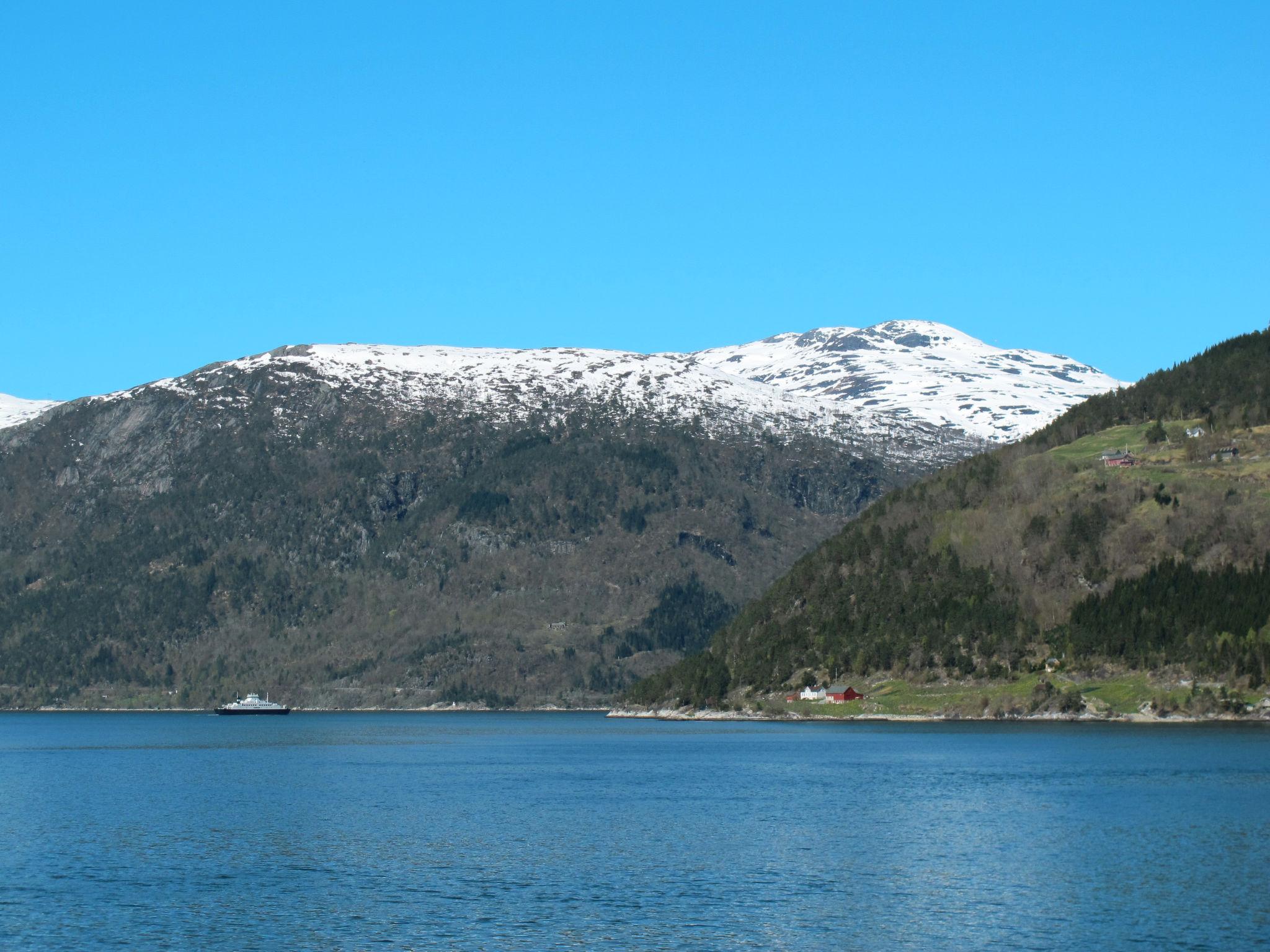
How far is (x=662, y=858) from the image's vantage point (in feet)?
295

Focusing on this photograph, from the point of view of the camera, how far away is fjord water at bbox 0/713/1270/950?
2731 inches

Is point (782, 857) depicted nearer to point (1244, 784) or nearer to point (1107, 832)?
point (1107, 832)

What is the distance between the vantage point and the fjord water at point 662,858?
6938cm

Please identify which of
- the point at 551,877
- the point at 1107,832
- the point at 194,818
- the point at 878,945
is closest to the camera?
the point at 878,945

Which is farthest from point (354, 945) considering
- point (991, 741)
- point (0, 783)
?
point (991, 741)

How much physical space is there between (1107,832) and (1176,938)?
1270 inches

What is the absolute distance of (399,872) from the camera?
8531cm

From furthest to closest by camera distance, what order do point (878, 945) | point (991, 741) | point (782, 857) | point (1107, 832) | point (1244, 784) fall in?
1. point (991, 741)
2. point (1244, 784)
3. point (1107, 832)
4. point (782, 857)
5. point (878, 945)

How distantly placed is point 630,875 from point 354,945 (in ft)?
66.3

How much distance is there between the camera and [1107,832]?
97688mm

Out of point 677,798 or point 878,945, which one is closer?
point 878,945

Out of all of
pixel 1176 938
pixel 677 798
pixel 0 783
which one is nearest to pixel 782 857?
pixel 1176 938

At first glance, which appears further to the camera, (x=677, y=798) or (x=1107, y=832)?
(x=677, y=798)

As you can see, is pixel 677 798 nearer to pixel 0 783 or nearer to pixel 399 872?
pixel 399 872
